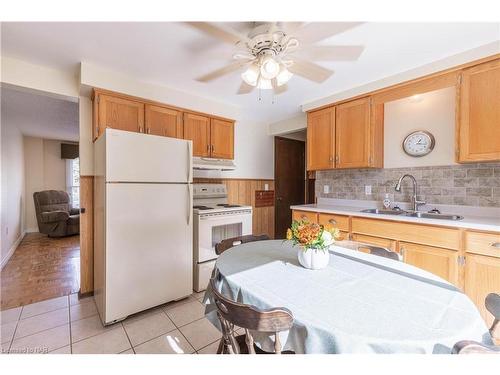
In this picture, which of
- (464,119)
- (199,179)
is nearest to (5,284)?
(199,179)

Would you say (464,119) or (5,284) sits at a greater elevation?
(464,119)

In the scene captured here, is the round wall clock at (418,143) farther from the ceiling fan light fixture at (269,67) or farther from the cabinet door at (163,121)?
the cabinet door at (163,121)

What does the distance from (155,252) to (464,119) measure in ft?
9.49

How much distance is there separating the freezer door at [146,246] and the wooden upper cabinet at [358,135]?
183cm

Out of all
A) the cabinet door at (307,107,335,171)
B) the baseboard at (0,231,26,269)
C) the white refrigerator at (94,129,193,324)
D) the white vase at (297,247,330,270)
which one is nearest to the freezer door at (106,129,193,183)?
the white refrigerator at (94,129,193,324)

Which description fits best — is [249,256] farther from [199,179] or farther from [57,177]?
[57,177]

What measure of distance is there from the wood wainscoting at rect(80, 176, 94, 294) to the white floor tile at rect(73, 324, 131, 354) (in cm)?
82

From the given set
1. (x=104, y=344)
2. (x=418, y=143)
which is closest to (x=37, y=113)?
(x=104, y=344)

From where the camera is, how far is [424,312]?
0.83 meters

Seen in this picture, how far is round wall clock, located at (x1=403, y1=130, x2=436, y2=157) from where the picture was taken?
2.40 meters

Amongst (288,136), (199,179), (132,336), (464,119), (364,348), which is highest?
(288,136)

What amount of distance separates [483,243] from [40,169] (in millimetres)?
7771

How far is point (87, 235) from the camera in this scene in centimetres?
241
